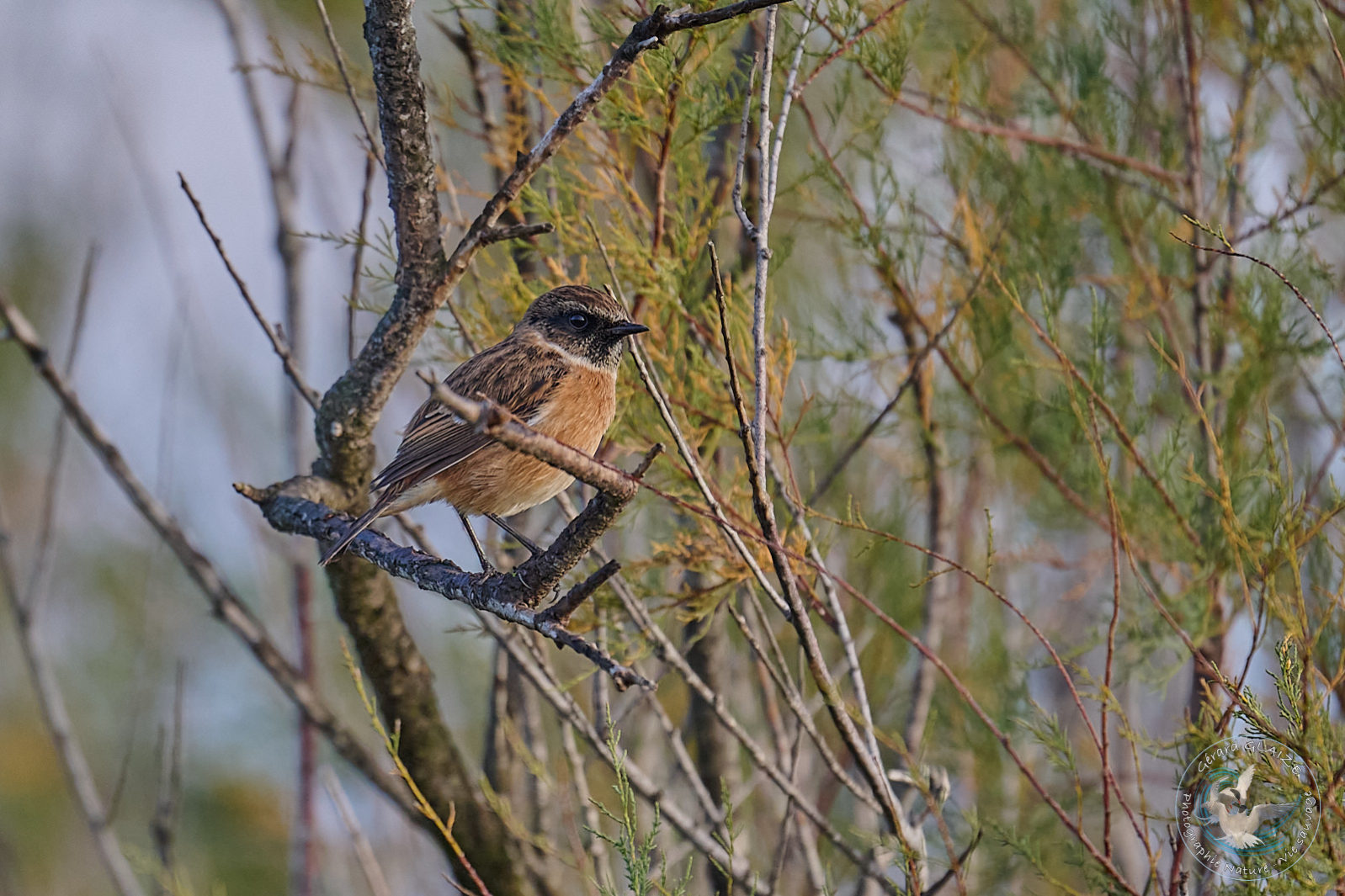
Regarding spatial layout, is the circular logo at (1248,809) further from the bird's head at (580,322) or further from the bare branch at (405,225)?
the bird's head at (580,322)

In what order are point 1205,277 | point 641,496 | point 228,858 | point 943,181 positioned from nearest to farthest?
point 641,496, point 1205,277, point 943,181, point 228,858

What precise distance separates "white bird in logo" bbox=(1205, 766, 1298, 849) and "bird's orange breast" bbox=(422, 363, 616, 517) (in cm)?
205

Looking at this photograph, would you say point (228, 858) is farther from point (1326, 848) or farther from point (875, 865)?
point (1326, 848)

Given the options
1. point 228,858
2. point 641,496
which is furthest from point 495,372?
point 228,858

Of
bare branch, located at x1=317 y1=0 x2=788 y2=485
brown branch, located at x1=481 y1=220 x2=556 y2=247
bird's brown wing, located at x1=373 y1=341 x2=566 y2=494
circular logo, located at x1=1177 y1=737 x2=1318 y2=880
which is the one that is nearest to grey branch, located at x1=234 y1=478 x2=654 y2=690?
bare branch, located at x1=317 y1=0 x2=788 y2=485

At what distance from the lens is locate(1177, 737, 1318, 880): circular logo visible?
2.59m

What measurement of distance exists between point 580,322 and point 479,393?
46 centimetres

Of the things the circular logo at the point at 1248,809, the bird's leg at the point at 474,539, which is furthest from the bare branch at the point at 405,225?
the circular logo at the point at 1248,809

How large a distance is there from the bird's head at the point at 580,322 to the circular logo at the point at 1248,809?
2.26 meters

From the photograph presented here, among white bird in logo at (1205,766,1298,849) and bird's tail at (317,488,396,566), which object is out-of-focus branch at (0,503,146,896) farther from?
white bird in logo at (1205,766,1298,849)

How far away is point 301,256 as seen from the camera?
4730 millimetres

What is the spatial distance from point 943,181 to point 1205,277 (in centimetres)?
150

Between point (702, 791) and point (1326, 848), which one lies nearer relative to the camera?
point (1326, 848)

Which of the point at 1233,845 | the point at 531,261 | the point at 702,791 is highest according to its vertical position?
the point at 531,261
